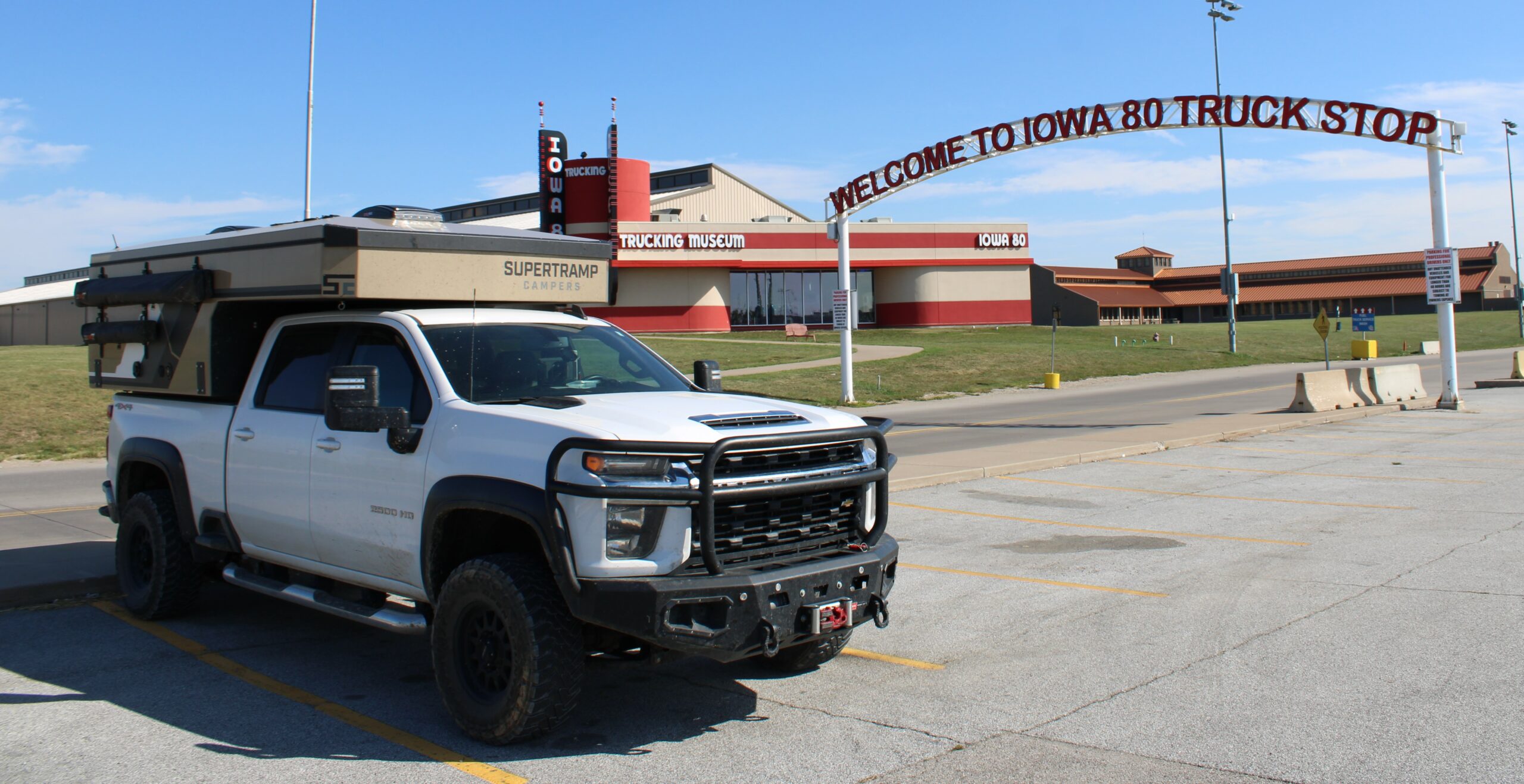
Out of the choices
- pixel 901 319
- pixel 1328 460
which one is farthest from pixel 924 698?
pixel 901 319

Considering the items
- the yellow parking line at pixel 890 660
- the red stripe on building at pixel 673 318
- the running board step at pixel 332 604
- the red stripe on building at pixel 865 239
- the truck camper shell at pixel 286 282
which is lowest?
the yellow parking line at pixel 890 660

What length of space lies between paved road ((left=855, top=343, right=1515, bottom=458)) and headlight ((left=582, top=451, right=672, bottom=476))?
11.6 meters

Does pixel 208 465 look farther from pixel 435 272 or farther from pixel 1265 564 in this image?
pixel 1265 564

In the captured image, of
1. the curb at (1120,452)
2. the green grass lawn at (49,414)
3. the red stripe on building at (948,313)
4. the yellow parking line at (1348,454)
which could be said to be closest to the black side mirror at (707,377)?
the curb at (1120,452)

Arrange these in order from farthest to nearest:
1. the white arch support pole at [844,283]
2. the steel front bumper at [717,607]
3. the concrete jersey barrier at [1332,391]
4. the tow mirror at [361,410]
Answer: the white arch support pole at [844,283], the concrete jersey barrier at [1332,391], the tow mirror at [361,410], the steel front bumper at [717,607]

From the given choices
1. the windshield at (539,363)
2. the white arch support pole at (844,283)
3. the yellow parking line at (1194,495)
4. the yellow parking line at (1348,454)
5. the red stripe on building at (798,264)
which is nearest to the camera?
the windshield at (539,363)

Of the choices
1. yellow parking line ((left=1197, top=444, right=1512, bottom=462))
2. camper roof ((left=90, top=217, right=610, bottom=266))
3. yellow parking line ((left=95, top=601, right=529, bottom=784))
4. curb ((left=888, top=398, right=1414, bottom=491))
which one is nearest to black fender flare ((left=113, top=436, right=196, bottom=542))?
yellow parking line ((left=95, top=601, right=529, bottom=784))

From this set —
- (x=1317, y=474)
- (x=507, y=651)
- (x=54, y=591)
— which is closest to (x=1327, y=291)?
(x=1317, y=474)

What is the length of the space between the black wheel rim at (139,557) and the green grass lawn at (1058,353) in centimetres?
1131

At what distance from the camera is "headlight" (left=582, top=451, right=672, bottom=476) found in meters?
4.50

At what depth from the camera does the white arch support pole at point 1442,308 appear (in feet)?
69.5

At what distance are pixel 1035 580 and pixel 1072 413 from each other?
56.3 feet

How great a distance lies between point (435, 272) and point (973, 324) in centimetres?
5836

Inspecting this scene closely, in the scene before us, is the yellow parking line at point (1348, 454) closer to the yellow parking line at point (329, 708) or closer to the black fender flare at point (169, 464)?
the yellow parking line at point (329, 708)
